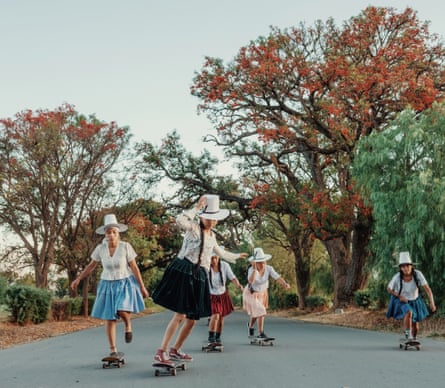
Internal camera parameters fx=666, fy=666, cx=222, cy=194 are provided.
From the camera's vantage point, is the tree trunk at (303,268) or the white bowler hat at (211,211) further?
the tree trunk at (303,268)

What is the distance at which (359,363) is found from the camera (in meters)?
9.15

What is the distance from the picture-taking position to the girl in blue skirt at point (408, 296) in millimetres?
12352

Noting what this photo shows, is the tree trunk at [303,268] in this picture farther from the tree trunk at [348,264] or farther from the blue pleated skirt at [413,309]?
the blue pleated skirt at [413,309]

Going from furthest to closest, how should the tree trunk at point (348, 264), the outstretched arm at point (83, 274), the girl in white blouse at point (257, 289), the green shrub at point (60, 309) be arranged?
the tree trunk at point (348, 264) → the green shrub at point (60, 309) → the girl in white blouse at point (257, 289) → the outstretched arm at point (83, 274)

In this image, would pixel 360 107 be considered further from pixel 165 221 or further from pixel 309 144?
pixel 165 221

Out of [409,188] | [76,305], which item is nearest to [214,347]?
[409,188]

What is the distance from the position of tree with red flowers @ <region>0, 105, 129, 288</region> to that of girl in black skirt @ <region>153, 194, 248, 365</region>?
16.1m

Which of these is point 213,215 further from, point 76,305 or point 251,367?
point 76,305

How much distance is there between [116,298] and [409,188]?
394 inches

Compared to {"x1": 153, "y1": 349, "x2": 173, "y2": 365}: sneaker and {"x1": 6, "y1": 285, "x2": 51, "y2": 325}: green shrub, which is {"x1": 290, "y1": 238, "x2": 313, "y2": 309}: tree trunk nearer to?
{"x1": 6, "y1": 285, "x2": 51, "y2": 325}: green shrub

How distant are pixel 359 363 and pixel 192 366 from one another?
7.53 ft

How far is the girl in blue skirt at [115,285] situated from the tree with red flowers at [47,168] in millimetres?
14886

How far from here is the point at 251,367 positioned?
8750 mm

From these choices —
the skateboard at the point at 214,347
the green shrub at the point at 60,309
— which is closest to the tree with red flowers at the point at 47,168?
the green shrub at the point at 60,309
